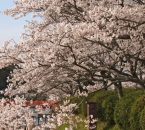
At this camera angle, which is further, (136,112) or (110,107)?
(110,107)

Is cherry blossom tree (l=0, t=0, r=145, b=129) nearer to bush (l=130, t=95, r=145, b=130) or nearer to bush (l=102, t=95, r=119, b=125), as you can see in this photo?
bush (l=130, t=95, r=145, b=130)

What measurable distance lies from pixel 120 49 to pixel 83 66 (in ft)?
4.16

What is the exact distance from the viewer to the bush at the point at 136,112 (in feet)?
39.5

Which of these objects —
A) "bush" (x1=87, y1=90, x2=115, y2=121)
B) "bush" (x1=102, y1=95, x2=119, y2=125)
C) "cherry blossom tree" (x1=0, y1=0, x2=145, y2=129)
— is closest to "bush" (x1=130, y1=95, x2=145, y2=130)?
"cherry blossom tree" (x1=0, y1=0, x2=145, y2=129)

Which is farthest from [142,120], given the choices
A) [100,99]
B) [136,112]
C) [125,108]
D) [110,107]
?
[100,99]

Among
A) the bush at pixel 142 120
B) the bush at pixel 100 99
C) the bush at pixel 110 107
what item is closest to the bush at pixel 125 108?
the bush at pixel 142 120

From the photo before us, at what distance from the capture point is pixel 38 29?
1419cm

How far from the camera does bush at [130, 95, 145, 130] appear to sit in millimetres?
12039

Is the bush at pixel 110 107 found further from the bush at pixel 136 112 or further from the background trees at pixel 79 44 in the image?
the bush at pixel 136 112

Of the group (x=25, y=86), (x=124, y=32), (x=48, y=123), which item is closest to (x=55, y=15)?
(x=25, y=86)

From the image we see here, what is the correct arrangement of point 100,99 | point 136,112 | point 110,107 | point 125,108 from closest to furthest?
point 136,112
point 125,108
point 110,107
point 100,99

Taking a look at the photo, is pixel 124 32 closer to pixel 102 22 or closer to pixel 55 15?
pixel 102 22

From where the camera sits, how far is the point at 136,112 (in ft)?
40.1

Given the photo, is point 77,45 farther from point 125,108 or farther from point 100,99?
point 100,99
